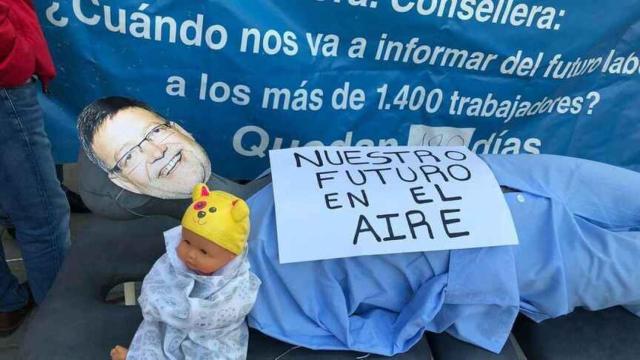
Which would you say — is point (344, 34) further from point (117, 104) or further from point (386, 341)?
point (386, 341)

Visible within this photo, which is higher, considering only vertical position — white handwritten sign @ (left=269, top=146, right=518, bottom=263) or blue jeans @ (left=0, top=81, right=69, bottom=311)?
white handwritten sign @ (left=269, top=146, right=518, bottom=263)

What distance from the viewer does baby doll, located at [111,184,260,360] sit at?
1.10 metres

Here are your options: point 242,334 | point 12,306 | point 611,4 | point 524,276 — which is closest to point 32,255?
point 12,306

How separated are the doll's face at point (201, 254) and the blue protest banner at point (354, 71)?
0.84 m

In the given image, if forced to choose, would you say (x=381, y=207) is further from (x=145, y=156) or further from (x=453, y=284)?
(x=145, y=156)

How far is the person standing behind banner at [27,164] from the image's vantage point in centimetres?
143

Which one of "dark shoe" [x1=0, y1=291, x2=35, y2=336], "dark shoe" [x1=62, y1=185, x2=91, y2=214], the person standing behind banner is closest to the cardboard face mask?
the person standing behind banner

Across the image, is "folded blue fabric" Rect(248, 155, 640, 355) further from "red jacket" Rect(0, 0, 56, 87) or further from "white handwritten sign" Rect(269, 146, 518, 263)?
"red jacket" Rect(0, 0, 56, 87)

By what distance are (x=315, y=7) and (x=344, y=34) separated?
0.41ft

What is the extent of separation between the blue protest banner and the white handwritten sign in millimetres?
487

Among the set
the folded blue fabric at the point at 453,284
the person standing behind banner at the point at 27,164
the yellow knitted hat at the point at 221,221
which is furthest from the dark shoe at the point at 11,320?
the yellow knitted hat at the point at 221,221

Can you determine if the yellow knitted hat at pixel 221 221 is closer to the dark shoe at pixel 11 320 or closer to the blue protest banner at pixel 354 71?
the blue protest banner at pixel 354 71

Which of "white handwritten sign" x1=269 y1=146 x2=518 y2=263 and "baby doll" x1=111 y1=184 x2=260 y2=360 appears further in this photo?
"white handwritten sign" x1=269 y1=146 x2=518 y2=263

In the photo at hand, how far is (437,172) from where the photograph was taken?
146 centimetres
